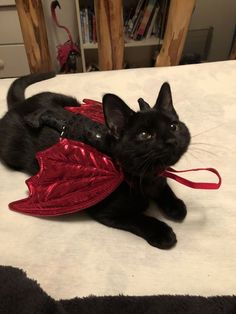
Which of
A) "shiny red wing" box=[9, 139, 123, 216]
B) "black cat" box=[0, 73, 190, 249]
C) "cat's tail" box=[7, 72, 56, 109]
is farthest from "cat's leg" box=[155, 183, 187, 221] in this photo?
"cat's tail" box=[7, 72, 56, 109]

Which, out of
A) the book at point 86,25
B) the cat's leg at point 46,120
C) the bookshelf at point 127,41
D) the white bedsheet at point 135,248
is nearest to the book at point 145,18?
the bookshelf at point 127,41

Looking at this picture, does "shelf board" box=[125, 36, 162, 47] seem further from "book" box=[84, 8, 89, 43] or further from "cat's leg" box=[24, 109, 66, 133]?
"cat's leg" box=[24, 109, 66, 133]

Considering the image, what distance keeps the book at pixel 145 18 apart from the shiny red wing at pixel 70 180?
112 centimetres

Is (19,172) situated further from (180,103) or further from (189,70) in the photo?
(189,70)

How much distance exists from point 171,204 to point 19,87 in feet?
2.12

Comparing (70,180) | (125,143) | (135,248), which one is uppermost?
(125,143)

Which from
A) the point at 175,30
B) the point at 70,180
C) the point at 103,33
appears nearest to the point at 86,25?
the point at 103,33

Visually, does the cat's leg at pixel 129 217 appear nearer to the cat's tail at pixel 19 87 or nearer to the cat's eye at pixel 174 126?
the cat's eye at pixel 174 126

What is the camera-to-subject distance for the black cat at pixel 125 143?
653 millimetres

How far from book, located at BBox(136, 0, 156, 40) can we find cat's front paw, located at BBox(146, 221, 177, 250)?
1.23m

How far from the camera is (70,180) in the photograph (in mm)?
777

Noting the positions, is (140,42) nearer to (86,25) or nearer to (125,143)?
(86,25)

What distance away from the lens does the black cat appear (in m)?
0.65

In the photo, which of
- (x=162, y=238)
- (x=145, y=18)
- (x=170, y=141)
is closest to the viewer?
(x=170, y=141)
